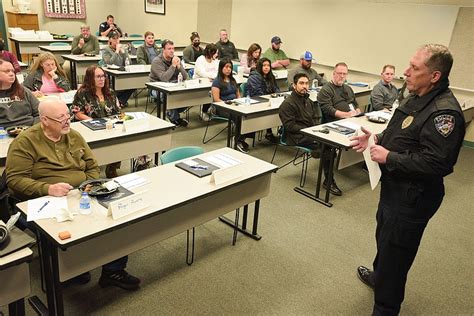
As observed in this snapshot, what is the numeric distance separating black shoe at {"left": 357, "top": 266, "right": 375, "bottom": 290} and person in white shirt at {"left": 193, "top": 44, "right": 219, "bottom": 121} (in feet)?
12.6

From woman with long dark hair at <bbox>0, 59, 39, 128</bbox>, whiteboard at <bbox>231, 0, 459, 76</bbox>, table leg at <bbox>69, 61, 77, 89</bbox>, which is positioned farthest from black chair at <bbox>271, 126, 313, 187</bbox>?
table leg at <bbox>69, 61, 77, 89</bbox>

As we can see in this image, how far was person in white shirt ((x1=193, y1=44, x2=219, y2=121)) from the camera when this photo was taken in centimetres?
613

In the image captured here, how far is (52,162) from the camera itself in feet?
7.97

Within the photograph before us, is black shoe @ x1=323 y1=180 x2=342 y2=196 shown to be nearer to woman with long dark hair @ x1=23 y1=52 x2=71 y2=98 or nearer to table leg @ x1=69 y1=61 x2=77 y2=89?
woman with long dark hair @ x1=23 y1=52 x2=71 y2=98

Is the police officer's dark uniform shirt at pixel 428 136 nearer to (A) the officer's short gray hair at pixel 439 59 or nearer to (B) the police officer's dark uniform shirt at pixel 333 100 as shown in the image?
(A) the officer's short gray hair at pixel 439 59

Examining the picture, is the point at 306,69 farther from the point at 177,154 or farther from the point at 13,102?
the point at 13,102

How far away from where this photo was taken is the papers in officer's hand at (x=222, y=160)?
281 cm

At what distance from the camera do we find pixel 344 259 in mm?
3047

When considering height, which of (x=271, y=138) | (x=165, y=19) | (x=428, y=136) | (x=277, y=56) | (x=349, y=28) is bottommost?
(x=271, y=138)

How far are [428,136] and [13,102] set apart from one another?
3148 mm

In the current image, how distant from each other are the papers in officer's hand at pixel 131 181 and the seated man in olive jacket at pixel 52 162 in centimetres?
29

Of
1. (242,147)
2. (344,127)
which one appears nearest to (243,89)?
(242,147)

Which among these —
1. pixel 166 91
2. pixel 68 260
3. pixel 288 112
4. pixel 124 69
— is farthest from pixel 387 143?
pixel 124 69

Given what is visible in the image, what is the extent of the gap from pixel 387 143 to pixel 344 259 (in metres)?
1.28
